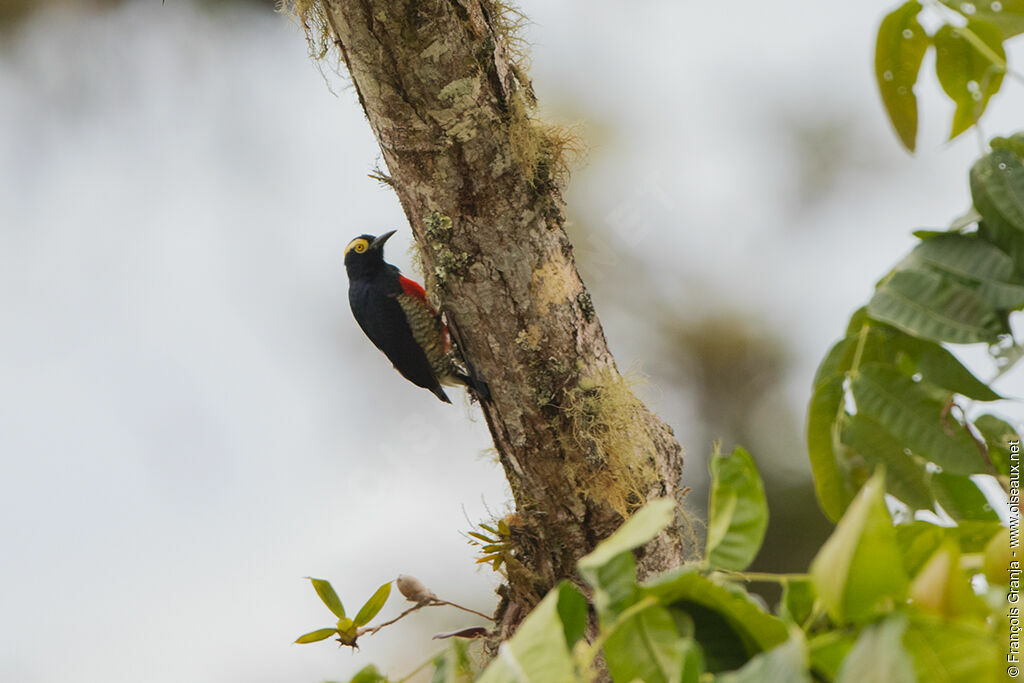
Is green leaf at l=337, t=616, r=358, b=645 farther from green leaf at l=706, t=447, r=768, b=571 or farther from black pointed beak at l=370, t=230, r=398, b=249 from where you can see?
black pointed beak at l=370, t=230, r=398, b=249

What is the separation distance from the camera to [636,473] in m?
1.43

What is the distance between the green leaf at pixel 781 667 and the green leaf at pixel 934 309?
35cm

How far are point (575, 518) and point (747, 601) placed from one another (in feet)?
3.02

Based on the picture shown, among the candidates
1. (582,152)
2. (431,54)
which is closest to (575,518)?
(582,152)

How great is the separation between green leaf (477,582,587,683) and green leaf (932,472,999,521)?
424mm

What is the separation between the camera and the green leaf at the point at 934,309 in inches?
26.6

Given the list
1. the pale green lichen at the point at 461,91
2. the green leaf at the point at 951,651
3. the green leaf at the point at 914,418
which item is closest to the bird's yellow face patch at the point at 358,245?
the pale green lichen at the point at 461,91

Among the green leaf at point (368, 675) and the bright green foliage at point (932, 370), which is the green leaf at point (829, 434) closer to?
the bright green foliage at point (932, 370)

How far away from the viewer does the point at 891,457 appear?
699 millimetres

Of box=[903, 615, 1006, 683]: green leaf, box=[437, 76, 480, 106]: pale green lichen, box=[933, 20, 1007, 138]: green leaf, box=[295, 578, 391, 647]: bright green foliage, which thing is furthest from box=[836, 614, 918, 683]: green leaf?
box=[437, 76, 480, 106]: pale green lichen

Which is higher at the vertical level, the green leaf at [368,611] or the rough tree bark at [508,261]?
the rough tree bark at [508,261]

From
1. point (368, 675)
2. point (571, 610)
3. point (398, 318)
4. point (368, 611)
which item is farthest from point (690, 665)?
point (398, 318)

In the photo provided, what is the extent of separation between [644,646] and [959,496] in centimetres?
38

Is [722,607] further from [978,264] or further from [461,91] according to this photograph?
[461,91]
